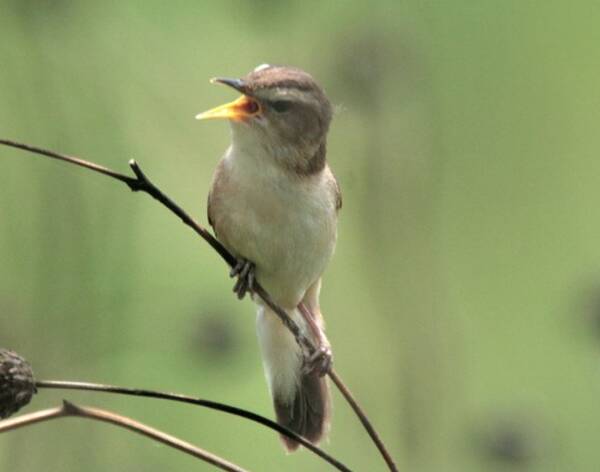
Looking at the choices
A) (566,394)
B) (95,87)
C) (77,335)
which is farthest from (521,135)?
(77,335)

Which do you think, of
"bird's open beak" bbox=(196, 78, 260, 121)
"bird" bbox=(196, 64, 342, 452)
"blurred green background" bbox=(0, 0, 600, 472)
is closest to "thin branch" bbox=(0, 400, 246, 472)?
"bird's open beak" bbox=(196, 78, 260, 121)

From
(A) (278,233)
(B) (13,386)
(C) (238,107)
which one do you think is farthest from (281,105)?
(B) (13,386)

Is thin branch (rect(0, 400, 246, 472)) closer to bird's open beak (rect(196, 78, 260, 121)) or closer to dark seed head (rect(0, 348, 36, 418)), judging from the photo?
dark seed head (rect(0, 348, 36, 418))

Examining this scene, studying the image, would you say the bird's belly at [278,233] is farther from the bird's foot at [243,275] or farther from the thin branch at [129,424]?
the thin branch at [129,424]

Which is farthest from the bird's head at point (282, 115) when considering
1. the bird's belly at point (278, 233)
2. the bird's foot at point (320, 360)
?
the bird's foot at point (320, 360)

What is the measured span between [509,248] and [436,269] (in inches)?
122

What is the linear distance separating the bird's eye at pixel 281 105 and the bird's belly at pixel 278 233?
0.98 ft

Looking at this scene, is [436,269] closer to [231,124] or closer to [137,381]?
[231,124]

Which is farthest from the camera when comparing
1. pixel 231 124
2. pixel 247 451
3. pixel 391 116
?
pixel 247 451

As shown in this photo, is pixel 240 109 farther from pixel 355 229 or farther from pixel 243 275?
pixel 355 229

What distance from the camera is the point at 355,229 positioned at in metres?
7.08

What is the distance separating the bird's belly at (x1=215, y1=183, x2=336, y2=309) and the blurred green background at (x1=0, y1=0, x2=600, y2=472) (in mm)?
324

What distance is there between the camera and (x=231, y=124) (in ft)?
14.1

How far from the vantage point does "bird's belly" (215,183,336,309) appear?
14.2 ft
